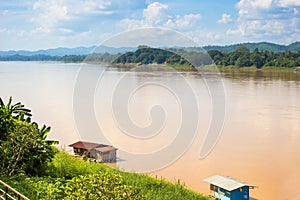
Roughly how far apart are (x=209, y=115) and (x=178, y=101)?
2.31 metres

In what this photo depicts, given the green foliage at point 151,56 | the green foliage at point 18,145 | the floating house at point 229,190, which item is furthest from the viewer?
the green foliage at point 151,56

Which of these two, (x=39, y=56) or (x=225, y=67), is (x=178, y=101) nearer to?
(x=225, y=67)

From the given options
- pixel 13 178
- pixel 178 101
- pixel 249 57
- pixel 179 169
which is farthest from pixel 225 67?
pixel 13 178

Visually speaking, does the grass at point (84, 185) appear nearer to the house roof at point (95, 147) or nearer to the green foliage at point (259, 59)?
the house roof at point (95, 147)

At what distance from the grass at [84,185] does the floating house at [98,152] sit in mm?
1804

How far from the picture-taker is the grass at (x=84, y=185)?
243 cm

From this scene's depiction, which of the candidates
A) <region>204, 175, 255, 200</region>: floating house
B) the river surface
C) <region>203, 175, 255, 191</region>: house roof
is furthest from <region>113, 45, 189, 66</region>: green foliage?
<region>204, 175, 255, 200</region>: floating house

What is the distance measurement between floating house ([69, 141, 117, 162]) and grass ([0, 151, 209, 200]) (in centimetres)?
180

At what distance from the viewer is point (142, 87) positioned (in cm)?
1809

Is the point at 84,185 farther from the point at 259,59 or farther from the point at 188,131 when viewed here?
the point at 259,59

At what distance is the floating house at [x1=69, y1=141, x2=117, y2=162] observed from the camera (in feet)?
24.6

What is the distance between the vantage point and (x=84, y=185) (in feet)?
8.05

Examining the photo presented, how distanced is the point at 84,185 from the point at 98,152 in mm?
5184

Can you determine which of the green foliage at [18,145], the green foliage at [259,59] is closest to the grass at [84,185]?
the green foliage at [18,145]
